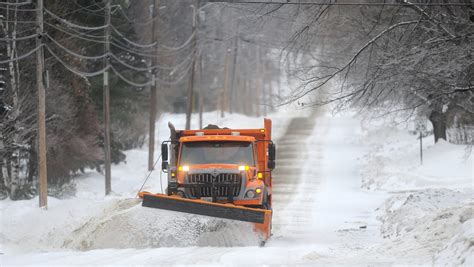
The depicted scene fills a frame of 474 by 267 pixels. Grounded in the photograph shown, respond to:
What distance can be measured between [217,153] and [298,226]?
4668 millimetres

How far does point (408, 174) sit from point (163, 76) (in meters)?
22.7

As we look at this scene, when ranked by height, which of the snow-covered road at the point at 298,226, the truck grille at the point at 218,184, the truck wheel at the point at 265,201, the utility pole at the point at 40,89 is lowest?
the snow-covered road at the point at 298,226

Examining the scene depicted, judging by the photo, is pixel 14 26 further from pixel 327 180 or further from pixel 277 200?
pixel 327 180

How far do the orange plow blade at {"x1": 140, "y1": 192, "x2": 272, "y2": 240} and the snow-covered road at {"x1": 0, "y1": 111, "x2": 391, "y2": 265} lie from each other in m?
0.16

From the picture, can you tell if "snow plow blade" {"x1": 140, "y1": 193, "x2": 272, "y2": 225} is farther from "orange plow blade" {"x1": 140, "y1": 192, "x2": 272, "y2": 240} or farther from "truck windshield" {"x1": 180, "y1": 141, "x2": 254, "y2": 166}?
"truck windshield" {"x1": 180, "y1": 141, "x2": 254, "y2": 166}

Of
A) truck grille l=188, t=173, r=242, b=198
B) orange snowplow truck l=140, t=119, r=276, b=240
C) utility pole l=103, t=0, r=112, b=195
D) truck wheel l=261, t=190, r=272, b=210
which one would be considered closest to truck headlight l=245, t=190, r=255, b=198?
orange snowplow truck l=140, t=119, r=276, b=240

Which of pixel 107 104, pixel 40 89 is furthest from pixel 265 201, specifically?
pixel 107 104

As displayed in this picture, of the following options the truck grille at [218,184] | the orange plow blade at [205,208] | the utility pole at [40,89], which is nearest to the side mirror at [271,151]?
the truck grille at [218,184]

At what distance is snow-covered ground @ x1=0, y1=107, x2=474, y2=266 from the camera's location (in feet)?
40.0

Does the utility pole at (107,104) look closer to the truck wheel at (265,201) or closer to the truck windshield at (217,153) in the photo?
the truck windshield at (217,153)

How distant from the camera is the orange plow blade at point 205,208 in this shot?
45.9ft

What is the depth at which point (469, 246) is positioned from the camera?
10.1 metres

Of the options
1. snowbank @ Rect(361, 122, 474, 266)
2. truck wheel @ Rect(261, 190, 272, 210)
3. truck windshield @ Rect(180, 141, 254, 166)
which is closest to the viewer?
snowbank @ Rect(361, 122, 474, 266)

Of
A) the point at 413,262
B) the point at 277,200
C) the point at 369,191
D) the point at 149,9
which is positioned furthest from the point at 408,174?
the point at 413,262
